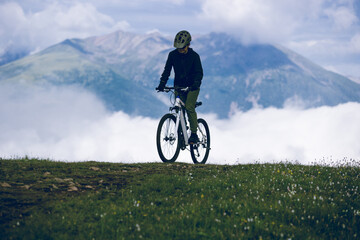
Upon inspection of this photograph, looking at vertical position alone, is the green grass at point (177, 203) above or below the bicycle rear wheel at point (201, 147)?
below

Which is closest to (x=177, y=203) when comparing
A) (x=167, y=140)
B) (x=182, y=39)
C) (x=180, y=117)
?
(x=167, y=140)

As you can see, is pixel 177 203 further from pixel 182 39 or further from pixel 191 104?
pixel 182 39

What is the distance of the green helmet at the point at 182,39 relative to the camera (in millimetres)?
11742

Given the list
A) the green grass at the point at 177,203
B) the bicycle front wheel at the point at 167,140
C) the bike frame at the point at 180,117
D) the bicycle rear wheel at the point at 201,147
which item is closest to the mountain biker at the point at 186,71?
the bike frame at the point at 180,117

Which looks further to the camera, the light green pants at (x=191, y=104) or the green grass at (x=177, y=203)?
the light green pants at (x=191, y=104)

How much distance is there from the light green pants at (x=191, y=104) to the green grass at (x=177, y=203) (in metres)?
2.37

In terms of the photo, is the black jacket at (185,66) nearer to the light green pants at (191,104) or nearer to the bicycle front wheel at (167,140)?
the light green pants at (191,104)

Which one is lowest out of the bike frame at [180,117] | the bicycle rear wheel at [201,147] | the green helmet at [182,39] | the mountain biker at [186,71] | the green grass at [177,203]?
the green grass at [177,203]

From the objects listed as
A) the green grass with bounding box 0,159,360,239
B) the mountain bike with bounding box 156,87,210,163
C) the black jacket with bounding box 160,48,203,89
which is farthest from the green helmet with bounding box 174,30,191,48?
the green grass with bounding box 0,159,360,239

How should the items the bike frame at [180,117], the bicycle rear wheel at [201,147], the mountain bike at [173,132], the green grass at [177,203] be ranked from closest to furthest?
the green grass at [177,203]
the mountain bike at [173,132]
the bike frame at [180,117]
the bicycle rear wheel at [201,147]

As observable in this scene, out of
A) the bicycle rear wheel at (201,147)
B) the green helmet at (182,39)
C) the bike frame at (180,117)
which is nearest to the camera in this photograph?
the green helmet at (182,39)

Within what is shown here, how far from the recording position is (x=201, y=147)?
1413 cm

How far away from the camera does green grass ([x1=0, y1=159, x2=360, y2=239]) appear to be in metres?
6.43

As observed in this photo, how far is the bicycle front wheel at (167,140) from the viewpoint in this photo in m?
11.9
